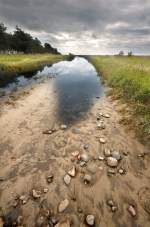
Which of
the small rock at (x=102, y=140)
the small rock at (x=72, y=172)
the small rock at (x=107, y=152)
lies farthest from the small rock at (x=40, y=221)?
the small rock at (x=102, y=140)

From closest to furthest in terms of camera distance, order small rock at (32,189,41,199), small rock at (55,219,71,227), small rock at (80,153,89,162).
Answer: small rock at (55,219,71,227)
small rock at (32,189,41,199)
small rock at (80,153,89,162)

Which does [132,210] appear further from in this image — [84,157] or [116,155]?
[84,157]

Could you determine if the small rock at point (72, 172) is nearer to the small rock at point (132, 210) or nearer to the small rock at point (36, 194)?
the small rock at point (36, 194)

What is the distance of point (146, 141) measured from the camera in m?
7.49

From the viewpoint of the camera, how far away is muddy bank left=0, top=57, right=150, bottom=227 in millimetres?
4336

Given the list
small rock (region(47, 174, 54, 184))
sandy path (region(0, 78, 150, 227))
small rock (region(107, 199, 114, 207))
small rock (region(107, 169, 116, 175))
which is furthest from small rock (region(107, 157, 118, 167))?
small rock (region(47, 174, 54, 184))

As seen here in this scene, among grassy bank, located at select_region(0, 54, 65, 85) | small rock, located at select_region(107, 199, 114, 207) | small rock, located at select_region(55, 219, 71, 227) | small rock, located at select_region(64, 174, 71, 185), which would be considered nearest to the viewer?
small rock, located at select_region(55, 219, 71, 227)

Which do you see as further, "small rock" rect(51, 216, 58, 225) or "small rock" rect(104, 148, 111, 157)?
"small rock" rect(104, 148, 111, 157)

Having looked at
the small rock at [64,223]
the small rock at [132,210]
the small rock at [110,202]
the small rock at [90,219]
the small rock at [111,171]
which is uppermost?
the small rock at [132,210]

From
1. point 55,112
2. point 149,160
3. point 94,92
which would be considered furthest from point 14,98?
point 149,160

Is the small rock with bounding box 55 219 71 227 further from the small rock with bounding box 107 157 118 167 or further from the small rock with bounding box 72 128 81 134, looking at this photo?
the small rock with bounding box 72 128 81 134

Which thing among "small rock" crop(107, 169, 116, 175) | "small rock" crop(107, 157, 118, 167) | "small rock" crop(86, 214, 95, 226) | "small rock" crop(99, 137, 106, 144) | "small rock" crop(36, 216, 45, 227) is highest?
"small rock" crop(107, 157, 118, 167)

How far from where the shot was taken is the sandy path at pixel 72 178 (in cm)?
434

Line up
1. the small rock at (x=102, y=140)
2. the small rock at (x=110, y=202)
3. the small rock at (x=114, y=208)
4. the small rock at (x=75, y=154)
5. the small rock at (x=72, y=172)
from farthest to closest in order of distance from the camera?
the small rock at (x=102, y=140)
the small rock at (x=75, y=154)
the small rock at (x=72, y=172)
the small rock at (x=110, y=202)
the small rock at (x=114, y=208)
